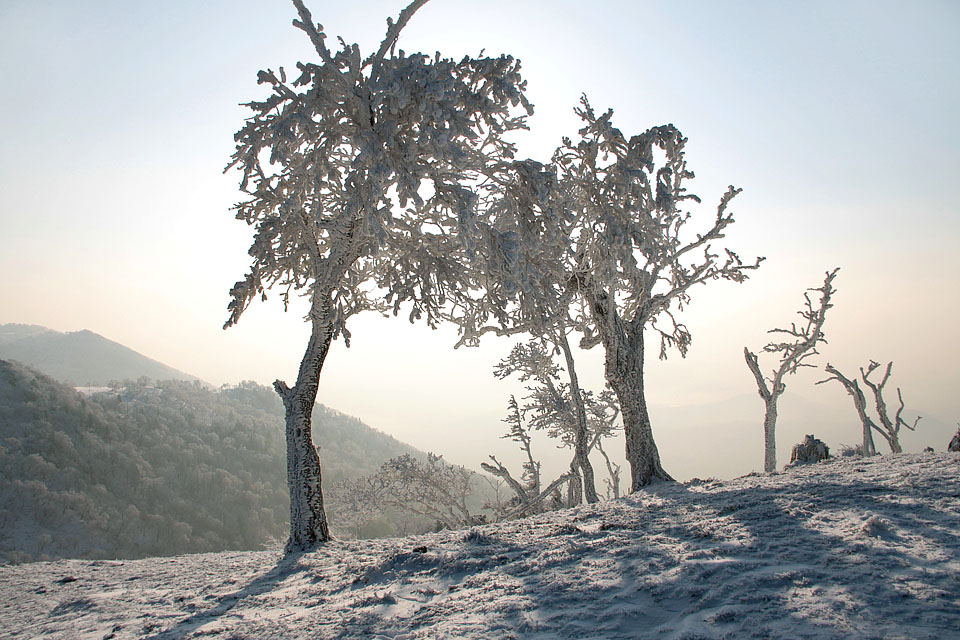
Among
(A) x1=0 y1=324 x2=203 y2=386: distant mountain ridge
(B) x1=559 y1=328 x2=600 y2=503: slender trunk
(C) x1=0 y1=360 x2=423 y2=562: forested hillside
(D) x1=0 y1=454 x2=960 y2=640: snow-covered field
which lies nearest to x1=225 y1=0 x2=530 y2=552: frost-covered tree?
(D) x1=0 y1=454 x2=960 y2=640: snow-covered field

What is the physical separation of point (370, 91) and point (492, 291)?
3702 millimetres

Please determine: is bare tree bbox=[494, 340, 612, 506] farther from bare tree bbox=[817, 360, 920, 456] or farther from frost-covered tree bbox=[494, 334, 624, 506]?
bare tree bbox=[817, 360, 920, 456]

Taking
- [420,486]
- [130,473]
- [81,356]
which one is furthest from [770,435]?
[81,356]

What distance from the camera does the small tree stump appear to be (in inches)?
406

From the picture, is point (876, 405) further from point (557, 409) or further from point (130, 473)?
point (130, 473)

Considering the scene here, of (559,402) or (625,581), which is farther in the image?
(559,402)

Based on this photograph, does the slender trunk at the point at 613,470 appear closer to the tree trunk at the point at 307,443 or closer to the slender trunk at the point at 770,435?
the slender trunk at the point at 770,435

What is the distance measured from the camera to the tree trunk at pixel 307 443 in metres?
8.02

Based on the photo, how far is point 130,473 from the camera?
164 ft

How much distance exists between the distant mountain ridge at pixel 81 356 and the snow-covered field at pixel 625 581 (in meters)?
134

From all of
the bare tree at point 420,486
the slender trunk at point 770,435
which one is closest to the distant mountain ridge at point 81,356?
the bare tree at point 420,486

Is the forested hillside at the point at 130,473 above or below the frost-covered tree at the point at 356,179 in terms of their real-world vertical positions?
below

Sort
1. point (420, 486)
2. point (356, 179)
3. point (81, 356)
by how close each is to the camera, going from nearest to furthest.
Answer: point (356, 179)
point (420, 486)
point (81, 356)

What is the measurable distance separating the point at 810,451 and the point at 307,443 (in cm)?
1061
